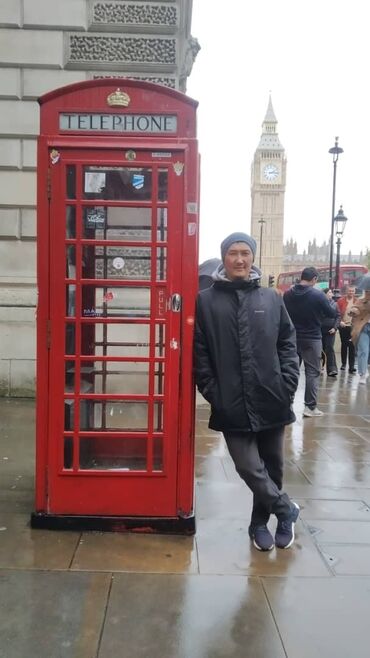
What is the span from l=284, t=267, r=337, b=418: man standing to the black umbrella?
5.93 feet

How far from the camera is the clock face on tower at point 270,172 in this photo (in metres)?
107

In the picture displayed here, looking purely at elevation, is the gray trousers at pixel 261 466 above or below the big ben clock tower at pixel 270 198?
below

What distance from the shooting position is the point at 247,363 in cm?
323

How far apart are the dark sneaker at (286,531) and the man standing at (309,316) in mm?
3695

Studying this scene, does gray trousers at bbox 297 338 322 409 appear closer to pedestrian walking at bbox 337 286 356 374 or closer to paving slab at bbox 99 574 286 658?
paving slab at bbox 99 574 286 658

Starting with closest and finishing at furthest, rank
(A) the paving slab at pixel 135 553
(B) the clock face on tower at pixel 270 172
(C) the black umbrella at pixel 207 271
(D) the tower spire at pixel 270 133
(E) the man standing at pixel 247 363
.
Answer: (A) the paving slab at pixel 135 553
(E) the man standing at pixel 247 363
(C) the black umbrella at pixel 207 271
(B) the clock face on tower at pixel 270 172
(D) the tower spire at pixel 270 133

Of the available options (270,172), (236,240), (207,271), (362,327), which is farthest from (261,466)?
(270,172)

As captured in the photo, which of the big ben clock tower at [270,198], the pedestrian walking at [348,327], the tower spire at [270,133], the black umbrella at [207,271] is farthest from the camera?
the tower spire at [270,133]

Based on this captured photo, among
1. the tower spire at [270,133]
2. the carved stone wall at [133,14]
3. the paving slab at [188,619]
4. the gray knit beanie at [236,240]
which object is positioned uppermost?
the tower spire at [270,133]

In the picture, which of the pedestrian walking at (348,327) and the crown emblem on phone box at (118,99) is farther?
the pedestrian walking at (348,327)

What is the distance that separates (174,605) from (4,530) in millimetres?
1329

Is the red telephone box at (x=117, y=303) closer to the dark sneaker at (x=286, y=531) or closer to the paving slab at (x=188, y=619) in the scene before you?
the dark sneaker at (x=286, y=531)

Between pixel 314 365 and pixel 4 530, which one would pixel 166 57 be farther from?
pixel 4 530

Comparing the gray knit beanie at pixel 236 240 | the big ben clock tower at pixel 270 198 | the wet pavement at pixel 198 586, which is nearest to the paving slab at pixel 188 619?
the wet pavement at pixel 198 586
